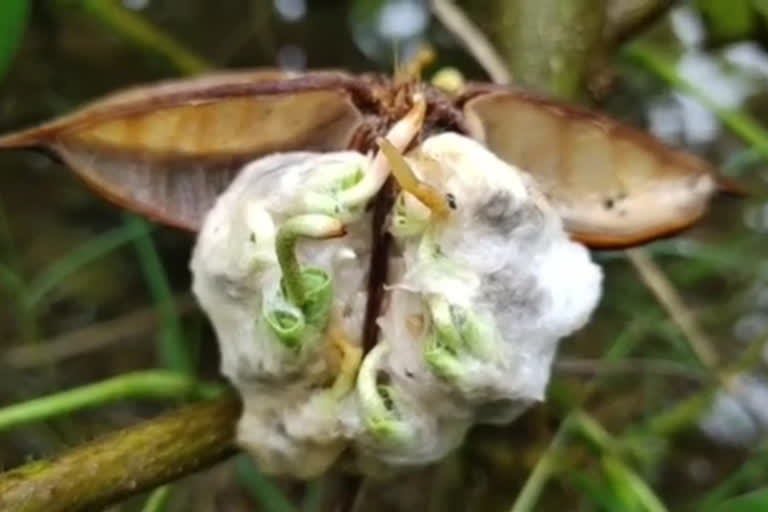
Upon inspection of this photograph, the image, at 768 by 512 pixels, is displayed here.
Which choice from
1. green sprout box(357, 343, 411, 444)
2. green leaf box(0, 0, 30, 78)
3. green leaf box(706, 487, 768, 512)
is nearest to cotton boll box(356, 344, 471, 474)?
green sprout box(357, 343, 411, 444)

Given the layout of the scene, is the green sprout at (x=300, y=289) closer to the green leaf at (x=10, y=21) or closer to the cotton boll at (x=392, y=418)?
the cotton boll at (x=392, y=418)

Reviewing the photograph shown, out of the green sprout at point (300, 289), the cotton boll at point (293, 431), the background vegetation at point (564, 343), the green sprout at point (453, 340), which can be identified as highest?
the green sprout at point (300, 289)

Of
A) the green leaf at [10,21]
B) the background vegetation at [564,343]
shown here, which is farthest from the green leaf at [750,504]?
the green leaf at [10,21]

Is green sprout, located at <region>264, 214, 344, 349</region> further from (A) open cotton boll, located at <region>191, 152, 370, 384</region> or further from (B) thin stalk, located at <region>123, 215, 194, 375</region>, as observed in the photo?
(B) thin stalk, located at <region>123, 215, 194, 375</region>

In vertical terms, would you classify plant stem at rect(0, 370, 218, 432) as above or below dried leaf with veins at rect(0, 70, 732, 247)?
below

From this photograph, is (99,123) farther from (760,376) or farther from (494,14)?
(760,376)

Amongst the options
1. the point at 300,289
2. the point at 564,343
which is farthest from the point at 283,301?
the point at 564,343
